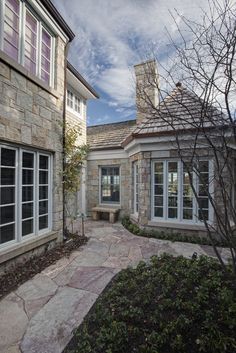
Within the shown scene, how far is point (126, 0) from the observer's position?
3.73 meters

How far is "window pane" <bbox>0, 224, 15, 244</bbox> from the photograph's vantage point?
3.76 meters

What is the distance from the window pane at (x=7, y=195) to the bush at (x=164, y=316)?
8.18 feet

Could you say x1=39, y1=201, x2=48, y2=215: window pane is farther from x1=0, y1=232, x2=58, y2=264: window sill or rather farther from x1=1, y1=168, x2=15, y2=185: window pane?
x1=1, y1=168, x2=15, y2=185: window pane

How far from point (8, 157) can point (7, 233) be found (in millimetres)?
1499

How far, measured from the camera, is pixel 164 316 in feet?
7.98

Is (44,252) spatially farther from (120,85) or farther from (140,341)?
(120,85)

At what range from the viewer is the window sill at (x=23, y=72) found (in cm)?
353

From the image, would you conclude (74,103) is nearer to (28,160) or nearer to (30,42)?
(30,42)

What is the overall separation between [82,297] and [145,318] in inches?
41.6

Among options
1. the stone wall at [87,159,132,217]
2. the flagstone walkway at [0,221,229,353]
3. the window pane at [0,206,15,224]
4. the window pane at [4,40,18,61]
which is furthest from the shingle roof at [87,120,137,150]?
the window pane at [0,206,15,224]

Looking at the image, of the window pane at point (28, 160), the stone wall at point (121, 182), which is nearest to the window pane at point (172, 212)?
the stone wall at point (121, 182)

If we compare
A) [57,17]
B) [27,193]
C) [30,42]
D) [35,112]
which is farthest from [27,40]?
[27,193]

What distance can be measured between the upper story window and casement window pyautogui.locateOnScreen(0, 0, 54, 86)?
323 centimetres

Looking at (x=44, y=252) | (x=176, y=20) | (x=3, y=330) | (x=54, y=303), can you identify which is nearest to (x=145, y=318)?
(x=54, y=303)
